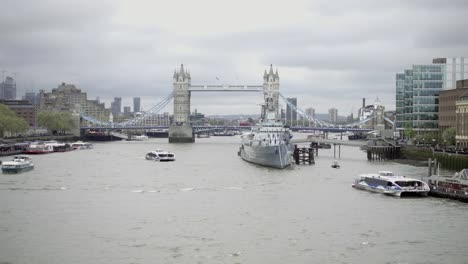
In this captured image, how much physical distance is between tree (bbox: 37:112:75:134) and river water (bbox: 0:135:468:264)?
8296 centimetres

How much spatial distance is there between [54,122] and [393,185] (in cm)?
10004

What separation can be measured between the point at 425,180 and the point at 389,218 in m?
11.4

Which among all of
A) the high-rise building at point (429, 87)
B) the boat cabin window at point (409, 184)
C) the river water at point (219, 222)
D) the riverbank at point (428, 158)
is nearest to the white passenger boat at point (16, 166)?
the river water at point (219, 222)

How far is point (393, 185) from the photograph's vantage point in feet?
141

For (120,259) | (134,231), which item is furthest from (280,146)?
(120,259)

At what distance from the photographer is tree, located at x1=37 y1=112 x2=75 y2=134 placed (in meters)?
134

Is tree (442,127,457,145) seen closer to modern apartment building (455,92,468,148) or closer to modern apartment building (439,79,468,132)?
modern apartment building (455,92,468,148)

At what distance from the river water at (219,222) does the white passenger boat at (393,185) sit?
0.79 meters

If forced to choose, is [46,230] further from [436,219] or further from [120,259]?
[436,219]

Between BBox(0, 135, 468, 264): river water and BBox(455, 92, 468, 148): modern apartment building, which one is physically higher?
BBox(455, 92, 468, 148): modern apartment building

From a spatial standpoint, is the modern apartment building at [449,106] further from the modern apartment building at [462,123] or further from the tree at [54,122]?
the tree at [54,122]

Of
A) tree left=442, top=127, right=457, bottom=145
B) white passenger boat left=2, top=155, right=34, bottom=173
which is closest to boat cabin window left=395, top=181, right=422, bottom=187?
white passenger boat left=2, top=155, right=34, bottom=173

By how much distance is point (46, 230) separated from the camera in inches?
1219

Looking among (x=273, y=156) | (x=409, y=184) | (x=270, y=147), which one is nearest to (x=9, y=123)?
(x=270, y=147)
